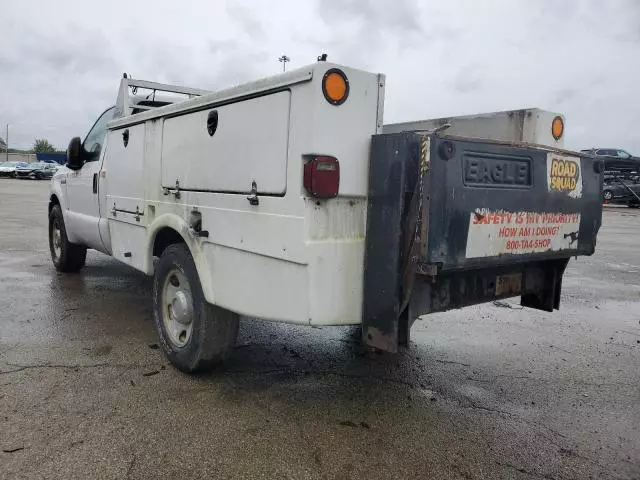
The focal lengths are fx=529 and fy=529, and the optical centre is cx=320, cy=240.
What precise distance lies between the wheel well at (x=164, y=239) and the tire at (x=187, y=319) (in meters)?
0.16

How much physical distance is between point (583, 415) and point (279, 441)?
2020 millimetres

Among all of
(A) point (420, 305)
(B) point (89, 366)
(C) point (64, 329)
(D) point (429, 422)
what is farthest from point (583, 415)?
(C) point (64, 329)

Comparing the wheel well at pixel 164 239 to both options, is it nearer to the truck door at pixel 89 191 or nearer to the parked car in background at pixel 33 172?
the truck door at pixel 89 191

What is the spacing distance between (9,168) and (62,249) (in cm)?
4497

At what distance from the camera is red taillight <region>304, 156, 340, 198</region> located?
2.65m

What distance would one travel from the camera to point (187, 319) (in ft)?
12.5

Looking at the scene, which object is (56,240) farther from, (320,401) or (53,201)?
(320,401)

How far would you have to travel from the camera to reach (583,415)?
3.47 meters

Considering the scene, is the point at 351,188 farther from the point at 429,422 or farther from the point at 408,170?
the point at 429,422

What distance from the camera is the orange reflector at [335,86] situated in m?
2.68

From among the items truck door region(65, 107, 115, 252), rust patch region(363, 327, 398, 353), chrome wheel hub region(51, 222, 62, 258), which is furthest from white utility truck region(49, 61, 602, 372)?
chrome wheel hub region(51, 222, 62, 258)

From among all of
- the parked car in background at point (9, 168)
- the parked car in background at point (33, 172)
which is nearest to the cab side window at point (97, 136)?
the parked car in background at point (33, 172)

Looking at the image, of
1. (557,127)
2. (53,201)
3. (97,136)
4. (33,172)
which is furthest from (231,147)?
(33,172)

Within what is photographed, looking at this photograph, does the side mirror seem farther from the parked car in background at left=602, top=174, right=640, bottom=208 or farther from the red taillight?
the parked car in background at left=602, top=174, right=640, bottom=208
